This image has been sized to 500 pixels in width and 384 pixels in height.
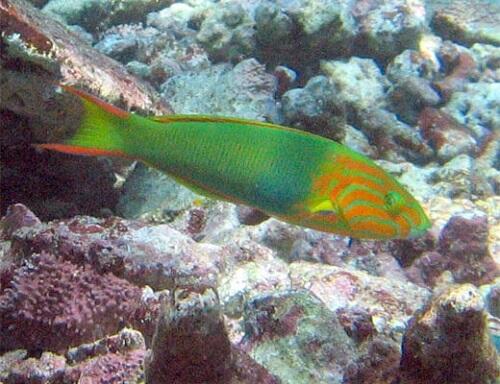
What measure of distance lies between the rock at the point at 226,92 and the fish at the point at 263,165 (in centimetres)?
376

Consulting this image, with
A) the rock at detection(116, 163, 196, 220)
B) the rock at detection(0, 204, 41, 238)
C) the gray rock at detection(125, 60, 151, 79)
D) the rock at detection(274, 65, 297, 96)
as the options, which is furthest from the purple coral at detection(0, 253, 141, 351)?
the rock at detection(274, 65, 297, 96)

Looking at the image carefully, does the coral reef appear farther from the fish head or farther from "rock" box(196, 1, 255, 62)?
"rock" box(196, 1, 255, 62)

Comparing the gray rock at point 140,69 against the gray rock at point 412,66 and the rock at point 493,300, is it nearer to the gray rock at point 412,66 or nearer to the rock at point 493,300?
the gray rock at point 412,66

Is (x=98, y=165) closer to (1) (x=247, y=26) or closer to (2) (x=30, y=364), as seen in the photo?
(2) (x=30, y=364)

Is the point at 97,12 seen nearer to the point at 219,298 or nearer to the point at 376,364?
the point at 219,298

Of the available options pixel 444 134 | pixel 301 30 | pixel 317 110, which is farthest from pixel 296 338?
pixel 301 30

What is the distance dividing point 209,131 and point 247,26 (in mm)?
6390

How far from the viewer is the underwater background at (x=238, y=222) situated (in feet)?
7.36

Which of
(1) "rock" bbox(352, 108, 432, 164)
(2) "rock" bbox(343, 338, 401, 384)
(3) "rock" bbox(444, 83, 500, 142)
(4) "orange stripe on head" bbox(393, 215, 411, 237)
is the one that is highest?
(4) "orange stripe on head" bbox(393, 215, 411, 237)

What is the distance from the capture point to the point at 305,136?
7.24ft

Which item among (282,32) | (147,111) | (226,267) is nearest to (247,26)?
(282,32)

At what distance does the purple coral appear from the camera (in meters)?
2.91

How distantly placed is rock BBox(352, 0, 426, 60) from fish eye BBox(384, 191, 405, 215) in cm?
694

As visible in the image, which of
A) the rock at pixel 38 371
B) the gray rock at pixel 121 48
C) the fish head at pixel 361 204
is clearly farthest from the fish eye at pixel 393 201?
the gray rock at pixel 121 48
